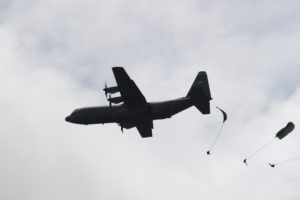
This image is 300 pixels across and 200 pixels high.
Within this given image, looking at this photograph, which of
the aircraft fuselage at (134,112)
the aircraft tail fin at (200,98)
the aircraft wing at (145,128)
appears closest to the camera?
the aircraft fuselage at (134,112)

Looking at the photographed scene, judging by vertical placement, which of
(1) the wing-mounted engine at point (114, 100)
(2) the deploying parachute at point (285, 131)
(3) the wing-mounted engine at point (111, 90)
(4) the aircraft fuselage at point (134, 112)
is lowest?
(2) the deploying parachute at point (285, 131)

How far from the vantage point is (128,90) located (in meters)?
42.8

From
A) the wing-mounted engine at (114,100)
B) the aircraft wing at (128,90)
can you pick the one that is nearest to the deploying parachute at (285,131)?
the aircraft wing at (128,90)

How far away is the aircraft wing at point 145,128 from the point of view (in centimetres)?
4866

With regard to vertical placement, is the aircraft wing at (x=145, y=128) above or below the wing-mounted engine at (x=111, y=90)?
below

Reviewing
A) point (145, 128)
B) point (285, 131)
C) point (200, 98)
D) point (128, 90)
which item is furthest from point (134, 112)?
point (285, 131)

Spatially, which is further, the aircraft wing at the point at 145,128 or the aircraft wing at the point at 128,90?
the aircraft wing at the point at 145,128

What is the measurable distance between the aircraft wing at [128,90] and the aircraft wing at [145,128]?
4830mm

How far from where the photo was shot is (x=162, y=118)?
44500mm

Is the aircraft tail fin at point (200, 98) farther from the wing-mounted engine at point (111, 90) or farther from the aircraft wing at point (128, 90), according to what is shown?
the wing-mounted engine at point (111, 90)

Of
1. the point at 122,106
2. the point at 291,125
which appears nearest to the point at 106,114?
the point at 122,106

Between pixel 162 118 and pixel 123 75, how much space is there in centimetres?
679

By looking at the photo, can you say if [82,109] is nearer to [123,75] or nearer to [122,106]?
[122,106]

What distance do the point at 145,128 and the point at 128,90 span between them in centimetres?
824
